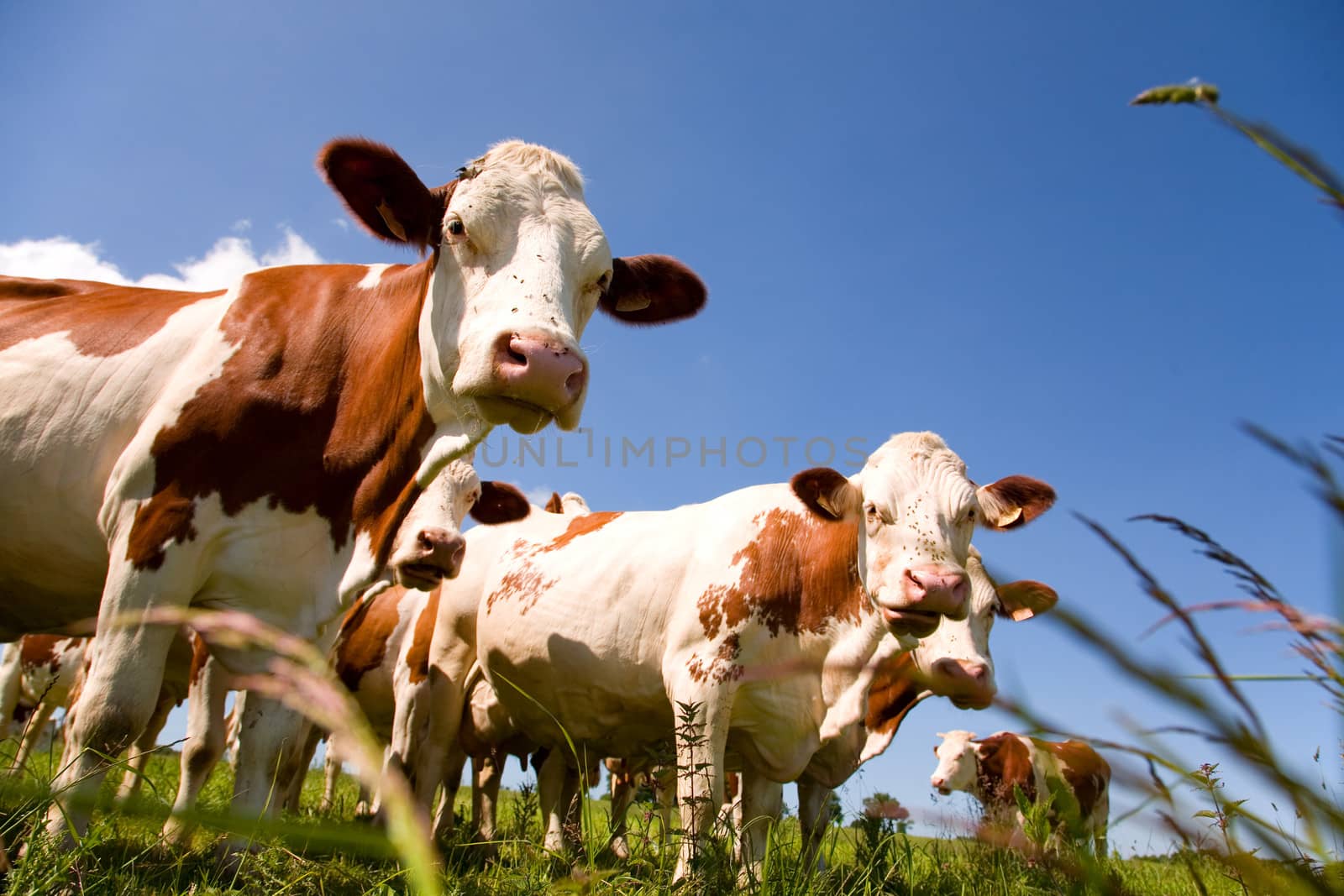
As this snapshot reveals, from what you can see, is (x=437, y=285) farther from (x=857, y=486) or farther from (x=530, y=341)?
(x=857, y=486)

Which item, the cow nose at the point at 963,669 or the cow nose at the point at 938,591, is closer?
the cow nose at the point at 938,591

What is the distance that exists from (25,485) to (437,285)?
174 cm

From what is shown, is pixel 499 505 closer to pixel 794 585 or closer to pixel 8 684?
pixel 794 585

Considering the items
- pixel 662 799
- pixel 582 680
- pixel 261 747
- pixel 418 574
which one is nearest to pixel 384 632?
pixel 582 680

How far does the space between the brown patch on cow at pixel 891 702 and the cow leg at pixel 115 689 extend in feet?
17.5

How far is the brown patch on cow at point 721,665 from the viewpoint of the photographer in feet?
16.5

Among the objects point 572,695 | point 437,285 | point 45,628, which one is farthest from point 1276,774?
point 572,695

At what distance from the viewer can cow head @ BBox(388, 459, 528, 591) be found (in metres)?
5.31

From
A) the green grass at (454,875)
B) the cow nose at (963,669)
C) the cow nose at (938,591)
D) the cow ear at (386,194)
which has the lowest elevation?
the green grass at (454,875)

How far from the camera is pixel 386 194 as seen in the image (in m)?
3.96

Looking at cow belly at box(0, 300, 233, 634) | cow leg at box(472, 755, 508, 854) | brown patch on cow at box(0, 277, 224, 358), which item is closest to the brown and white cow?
cow leg at box(472, 755, 508, 854)

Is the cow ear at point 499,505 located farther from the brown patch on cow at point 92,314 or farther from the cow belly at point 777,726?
the brown patch on cow at point 92,314

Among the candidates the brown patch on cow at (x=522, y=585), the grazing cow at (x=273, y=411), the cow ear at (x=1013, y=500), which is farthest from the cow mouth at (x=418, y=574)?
the cow ear at (x=1013, y=500)

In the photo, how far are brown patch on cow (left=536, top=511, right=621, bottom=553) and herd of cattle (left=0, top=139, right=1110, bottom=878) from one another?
447 mm
